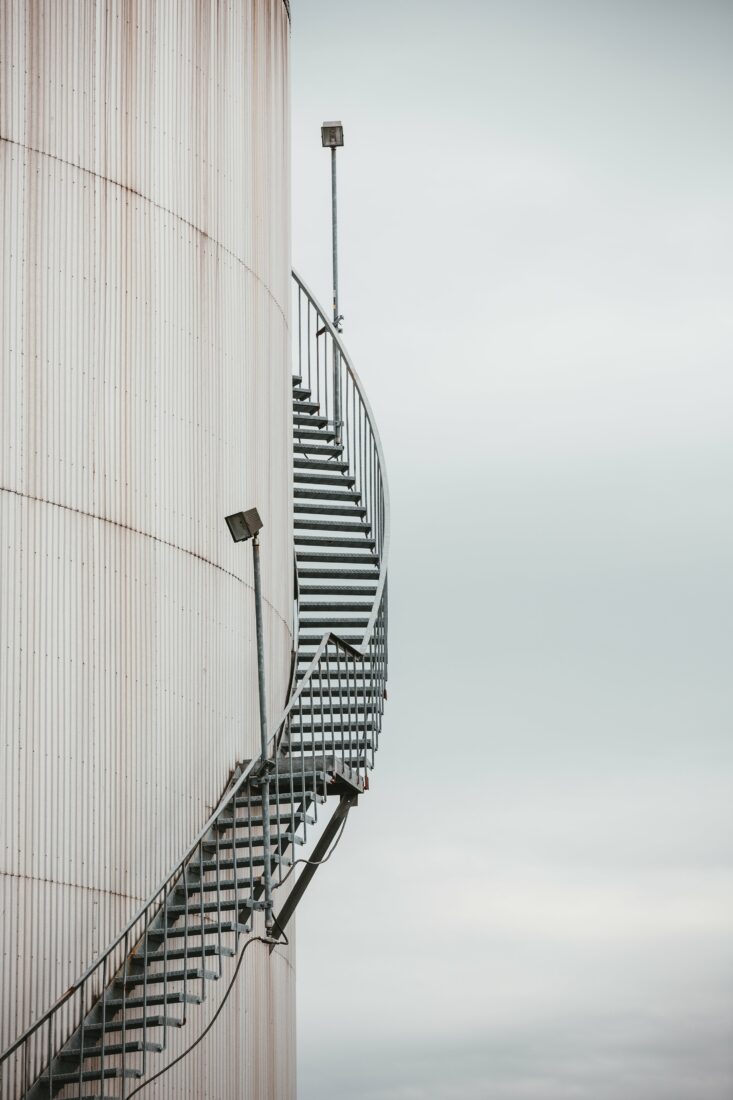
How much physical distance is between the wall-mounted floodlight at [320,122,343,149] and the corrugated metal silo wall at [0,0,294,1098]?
7.66 m

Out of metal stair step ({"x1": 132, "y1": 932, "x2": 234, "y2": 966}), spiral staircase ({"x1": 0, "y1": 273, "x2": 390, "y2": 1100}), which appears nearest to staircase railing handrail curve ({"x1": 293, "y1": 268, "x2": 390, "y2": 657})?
spiral staircase ({"x1": 0, "y1": 273, "x2": 390, "y2": 1100})

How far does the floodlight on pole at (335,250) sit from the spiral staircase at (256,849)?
636 mm

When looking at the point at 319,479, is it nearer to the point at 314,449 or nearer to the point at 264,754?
the point at 314,449

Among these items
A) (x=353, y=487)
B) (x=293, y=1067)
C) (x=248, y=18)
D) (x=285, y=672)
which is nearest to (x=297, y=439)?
(x=353, y=487)

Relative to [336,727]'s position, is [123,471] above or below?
above

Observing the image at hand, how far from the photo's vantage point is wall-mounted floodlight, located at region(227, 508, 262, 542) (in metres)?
16.3

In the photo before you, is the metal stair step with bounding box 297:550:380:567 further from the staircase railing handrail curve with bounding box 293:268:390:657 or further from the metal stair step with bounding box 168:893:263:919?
the metal stair step with bounding box 168:893:263:919

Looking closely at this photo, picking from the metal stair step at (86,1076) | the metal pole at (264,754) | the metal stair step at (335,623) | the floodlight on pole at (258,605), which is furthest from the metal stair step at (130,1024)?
the metal stair step at (335,623)

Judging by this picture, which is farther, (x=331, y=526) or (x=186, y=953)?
(x=331, y=526)

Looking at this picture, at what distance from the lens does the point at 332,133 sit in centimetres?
2661

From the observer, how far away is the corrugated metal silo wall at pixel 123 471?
1471 centimetres

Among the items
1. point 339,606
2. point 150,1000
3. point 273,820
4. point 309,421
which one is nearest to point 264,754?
point 273,820

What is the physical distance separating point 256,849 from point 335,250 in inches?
416

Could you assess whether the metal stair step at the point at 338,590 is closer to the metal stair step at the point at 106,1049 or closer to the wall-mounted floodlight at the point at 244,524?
the wall-mounted floodlight at the point at 244,524
